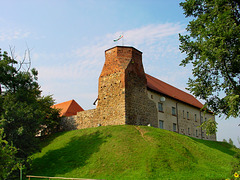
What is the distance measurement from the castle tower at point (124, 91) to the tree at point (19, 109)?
7.11 m

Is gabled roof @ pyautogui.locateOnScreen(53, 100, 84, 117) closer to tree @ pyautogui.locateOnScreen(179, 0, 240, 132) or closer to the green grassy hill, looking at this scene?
the green grassy hill

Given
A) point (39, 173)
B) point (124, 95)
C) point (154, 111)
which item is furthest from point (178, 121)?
point (39, 173)

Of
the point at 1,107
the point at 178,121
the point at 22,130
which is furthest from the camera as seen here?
the point at 178,121

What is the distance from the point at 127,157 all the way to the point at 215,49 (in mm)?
10042

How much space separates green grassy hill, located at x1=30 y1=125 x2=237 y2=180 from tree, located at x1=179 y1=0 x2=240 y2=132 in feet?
12.8

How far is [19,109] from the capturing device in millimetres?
20766

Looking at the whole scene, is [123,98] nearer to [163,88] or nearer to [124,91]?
[124,91]

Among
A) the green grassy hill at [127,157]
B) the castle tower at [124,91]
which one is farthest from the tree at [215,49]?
the castle tower at [124,91]

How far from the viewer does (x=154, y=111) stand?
2909 cm

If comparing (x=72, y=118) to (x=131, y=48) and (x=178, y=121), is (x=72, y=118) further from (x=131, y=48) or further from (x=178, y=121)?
(x=178, y=121)

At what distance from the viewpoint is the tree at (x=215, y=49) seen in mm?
14935

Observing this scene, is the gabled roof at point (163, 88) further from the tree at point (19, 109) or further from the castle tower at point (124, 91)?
the tree at point (19, 109)

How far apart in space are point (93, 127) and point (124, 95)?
16.2ft

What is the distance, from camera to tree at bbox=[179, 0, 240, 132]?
1494 cm
